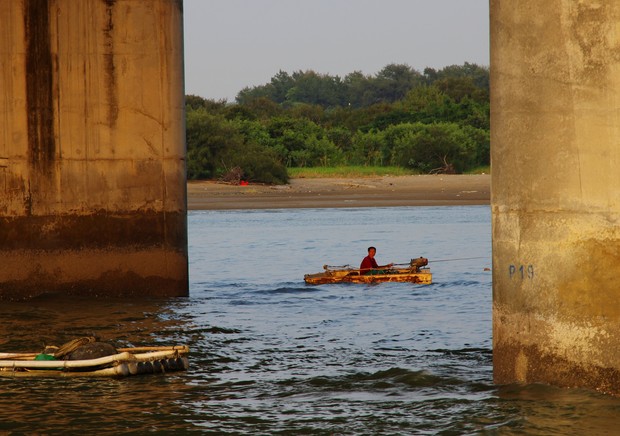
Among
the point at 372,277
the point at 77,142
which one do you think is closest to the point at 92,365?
the point at 77,142

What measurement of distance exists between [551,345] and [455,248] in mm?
25154

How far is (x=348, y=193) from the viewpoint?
54.2 metres

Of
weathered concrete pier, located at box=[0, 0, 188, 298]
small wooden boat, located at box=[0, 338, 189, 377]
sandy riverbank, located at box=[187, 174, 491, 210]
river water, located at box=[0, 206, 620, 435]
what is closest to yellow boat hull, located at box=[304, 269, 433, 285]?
river water, located at box=[0, 206, 620, 435]

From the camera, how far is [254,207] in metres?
48.6

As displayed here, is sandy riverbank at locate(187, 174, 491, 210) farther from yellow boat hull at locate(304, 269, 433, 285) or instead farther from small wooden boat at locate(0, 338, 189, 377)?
small wooden boat at locate(0, 338, 189, 377)

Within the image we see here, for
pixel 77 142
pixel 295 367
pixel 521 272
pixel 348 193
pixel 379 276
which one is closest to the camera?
→ pixel 521 272

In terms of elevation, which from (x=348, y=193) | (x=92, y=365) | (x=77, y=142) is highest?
(x=77, y=142)

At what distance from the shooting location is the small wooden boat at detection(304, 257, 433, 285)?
24.4 metres

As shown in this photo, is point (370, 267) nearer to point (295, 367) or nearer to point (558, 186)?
point (295, 367)

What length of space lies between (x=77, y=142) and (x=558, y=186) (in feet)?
36.7

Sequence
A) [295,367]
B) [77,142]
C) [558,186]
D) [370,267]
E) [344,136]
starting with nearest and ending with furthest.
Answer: [558,186]
[295,367]
[77,142]
[370,267]
[344,136]

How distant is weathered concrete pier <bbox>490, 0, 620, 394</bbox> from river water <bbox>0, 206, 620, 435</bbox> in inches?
22.1

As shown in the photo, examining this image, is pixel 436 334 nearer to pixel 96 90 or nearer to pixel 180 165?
pixel 180 165

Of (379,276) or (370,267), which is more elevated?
(370,267)
